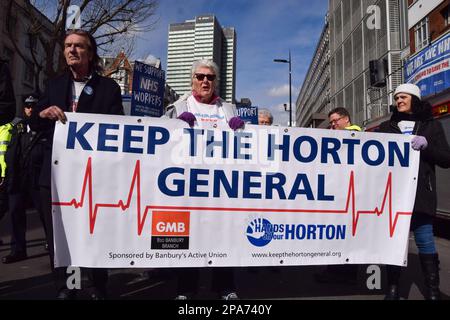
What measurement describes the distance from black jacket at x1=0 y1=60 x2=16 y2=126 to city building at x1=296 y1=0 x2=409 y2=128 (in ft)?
43.4

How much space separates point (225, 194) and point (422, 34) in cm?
2365

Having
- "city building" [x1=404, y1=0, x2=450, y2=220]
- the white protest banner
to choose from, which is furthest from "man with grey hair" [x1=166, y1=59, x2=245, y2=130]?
"city building" [x1=404, y1=0, x2=450, y2=220]

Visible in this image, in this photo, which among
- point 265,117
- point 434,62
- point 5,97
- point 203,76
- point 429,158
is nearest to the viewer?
point 5,97

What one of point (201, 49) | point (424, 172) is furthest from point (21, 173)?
point (201, 49)

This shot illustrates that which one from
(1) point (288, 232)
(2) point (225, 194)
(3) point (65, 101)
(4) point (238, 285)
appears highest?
(3) point (65, 101)

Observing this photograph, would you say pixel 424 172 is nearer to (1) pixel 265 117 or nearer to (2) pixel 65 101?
(1) pixel 265 117

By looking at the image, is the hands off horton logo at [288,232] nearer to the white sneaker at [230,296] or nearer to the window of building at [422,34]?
the white sneaker at [230,296]

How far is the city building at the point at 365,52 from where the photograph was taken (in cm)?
2628

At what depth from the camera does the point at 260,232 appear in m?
3.24

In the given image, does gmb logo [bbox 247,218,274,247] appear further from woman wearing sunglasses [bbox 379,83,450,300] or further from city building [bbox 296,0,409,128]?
city building [bbox 296,0,409,128]

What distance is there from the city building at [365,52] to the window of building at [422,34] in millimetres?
1789

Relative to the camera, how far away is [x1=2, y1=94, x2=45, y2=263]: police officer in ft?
10.5

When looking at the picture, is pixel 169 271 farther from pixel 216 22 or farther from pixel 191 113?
pixel 216 22

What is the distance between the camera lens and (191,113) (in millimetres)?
3215
